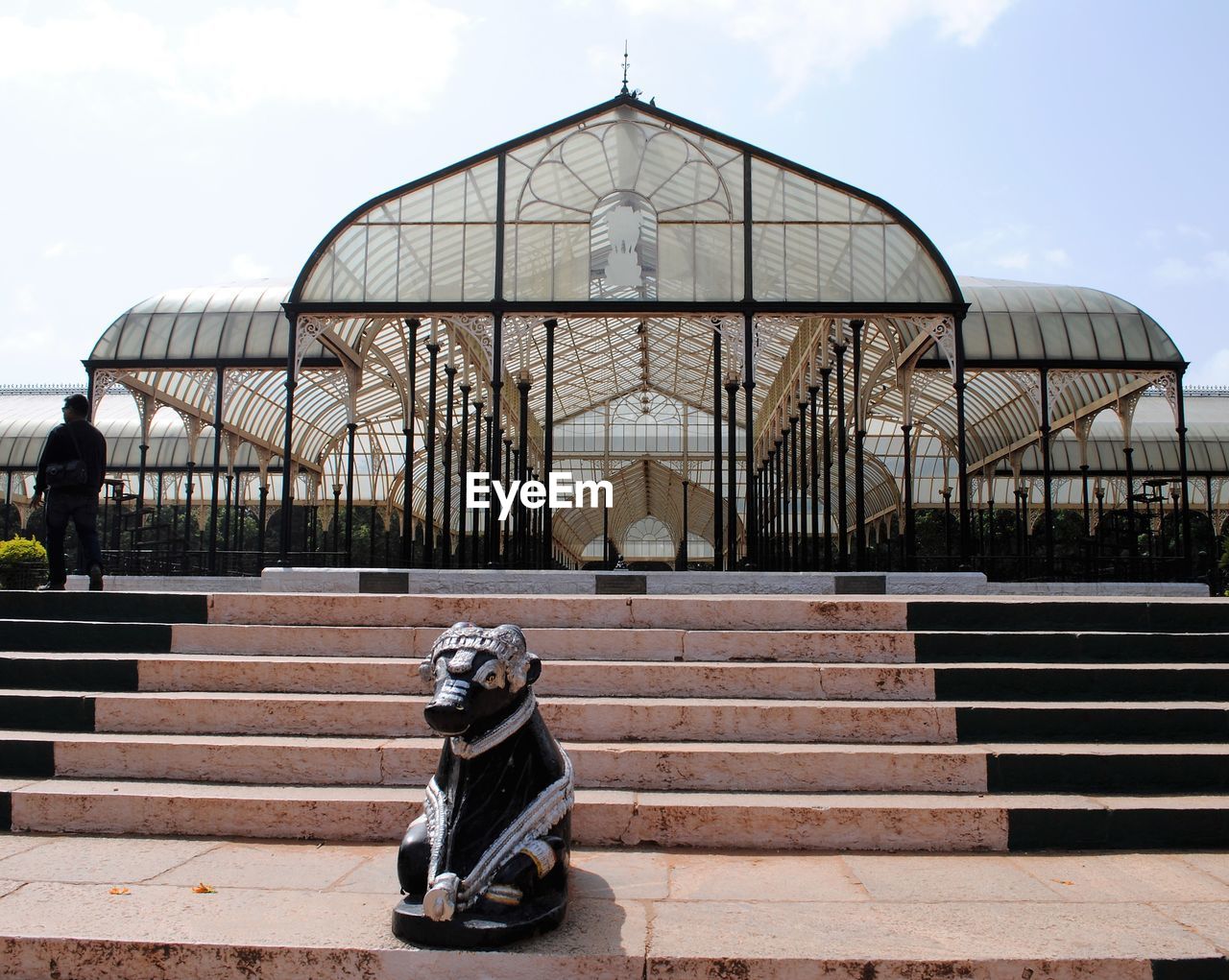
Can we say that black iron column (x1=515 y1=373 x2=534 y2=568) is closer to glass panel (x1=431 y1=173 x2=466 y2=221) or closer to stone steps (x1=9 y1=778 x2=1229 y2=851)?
glass panel (x1=431 y1=173 x2=466 y2=221)

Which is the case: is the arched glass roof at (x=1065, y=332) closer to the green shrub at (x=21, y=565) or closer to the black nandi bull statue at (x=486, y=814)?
the green shrub at (x=21, y=565)

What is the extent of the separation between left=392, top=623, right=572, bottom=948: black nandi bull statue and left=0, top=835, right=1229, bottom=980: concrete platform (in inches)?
4.4

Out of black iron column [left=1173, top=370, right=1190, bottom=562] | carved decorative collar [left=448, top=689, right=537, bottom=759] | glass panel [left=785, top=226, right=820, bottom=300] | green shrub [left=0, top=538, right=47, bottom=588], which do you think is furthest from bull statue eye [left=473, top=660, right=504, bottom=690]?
black iron column [left=1173, top=370, right=1190, bottom=562]

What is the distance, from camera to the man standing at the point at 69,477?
27.2 ft

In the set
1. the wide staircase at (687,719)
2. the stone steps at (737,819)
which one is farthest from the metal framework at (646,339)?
the stone steps at (737,819)

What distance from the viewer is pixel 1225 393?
42.0 metres

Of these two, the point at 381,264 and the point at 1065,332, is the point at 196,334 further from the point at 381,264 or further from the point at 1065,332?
the point at 1065,332

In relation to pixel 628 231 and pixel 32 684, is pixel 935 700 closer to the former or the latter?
pixel 32 684

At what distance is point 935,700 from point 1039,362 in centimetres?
1553

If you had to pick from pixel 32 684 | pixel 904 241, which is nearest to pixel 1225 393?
pixel 904 241

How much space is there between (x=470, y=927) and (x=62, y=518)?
263 inches

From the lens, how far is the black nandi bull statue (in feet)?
11.3

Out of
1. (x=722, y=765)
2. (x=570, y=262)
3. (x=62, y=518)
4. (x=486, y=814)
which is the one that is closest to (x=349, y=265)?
(x=570, y=262)

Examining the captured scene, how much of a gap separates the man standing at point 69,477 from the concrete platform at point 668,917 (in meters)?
4.35
